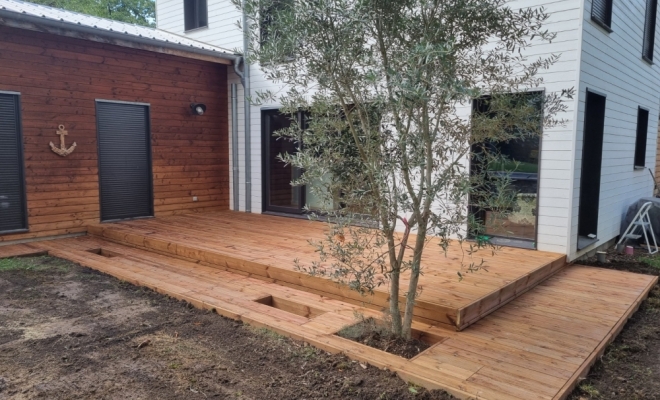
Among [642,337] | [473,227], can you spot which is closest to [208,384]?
[473,227]

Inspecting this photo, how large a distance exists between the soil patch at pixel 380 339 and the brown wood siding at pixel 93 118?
486cm

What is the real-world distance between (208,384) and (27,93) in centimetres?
506

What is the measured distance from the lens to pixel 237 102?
802cm

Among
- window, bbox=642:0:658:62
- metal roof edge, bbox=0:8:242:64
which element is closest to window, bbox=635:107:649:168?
window, bbox=642:0:658:62

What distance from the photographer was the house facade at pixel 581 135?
486 cm

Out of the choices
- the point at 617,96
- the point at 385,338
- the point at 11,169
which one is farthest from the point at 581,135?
the point at 11,169

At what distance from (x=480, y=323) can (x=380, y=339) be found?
32.4 inches

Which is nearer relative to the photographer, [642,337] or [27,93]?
[642,337]

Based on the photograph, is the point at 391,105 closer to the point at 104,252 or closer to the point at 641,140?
the point at 104,252

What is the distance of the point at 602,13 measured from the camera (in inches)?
212

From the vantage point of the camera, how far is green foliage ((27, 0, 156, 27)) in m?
16.0

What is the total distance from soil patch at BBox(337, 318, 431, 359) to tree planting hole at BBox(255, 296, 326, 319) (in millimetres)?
449

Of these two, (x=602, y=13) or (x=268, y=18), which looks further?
(x=602, y=13)

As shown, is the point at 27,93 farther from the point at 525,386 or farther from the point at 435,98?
the point at 525,386
